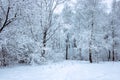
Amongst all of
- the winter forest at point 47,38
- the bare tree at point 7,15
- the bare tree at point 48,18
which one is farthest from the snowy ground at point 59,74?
the bare tree at point 48,18

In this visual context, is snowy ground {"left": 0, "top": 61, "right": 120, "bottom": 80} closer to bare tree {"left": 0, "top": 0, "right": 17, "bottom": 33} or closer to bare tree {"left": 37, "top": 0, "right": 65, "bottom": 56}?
bare tree {"left": 0, "top": 0, "right": 17, "bottom": 33}

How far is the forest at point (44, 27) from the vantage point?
11586 millimetres

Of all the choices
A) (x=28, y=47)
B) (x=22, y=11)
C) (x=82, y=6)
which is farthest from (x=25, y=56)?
(x=82, y=6)

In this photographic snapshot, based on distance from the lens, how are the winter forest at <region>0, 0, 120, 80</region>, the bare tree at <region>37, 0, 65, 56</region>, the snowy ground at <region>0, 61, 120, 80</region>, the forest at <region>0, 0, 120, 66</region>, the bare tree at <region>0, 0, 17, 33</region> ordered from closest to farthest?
the snowy ground at <region>0, 61, 120, 80</region>
the winter forest at <region>0, 0, 120, 80</region>
the bare tree at <region>0, 0, 17, 33</region>
the forest at <region>0, 0, 120, 66</region>
the bare tree at <region>37, 0, 65, 56</region>

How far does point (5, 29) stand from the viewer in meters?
11.6

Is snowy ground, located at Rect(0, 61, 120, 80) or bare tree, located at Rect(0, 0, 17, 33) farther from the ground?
bare tree, located at Rect(0, 0, 17, 33)

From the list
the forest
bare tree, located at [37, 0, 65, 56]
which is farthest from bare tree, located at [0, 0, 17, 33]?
bare tree, located at [37, 0, 65, 56]

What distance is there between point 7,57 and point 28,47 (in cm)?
221

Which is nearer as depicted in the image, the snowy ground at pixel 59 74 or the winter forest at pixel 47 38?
the snowy ground at pixel 59 74

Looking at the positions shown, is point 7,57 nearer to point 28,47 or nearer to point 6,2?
point 28,47

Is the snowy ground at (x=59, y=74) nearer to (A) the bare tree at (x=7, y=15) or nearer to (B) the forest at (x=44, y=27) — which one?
(B) the forest at (x=44, y=27)

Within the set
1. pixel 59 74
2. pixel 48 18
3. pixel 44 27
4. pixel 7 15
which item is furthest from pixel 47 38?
pixel 59 74

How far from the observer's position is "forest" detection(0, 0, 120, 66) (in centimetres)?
1159

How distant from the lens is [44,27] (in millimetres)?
17594
